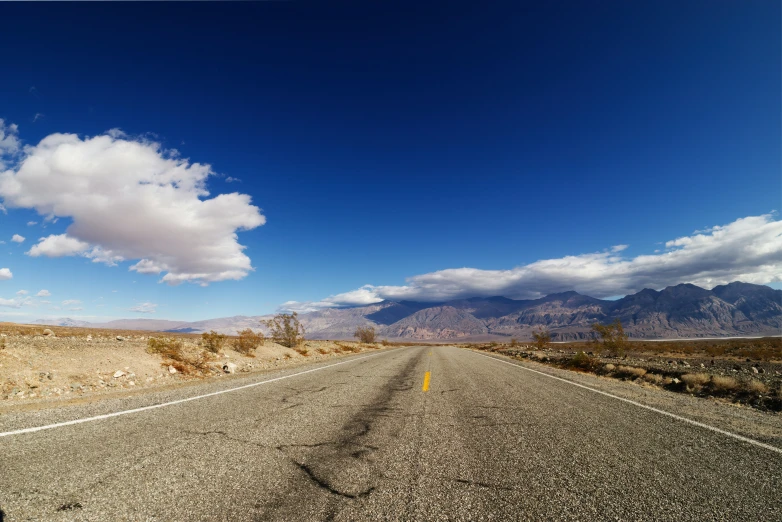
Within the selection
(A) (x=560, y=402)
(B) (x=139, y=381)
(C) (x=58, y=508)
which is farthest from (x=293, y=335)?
(C) (x=58, y=508)

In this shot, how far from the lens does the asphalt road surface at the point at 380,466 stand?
8.83 ft

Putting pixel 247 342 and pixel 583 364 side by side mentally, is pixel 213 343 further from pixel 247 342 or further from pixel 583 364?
pixel 583 364

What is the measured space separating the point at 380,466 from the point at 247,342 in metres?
19.2

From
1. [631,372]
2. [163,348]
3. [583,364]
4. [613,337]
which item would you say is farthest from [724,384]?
[613,337]

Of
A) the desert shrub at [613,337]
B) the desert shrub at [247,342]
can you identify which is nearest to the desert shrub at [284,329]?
the desert shrub at [247,342]

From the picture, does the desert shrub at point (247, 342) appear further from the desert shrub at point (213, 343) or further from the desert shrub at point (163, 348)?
the desert shrub at point (163, 348)

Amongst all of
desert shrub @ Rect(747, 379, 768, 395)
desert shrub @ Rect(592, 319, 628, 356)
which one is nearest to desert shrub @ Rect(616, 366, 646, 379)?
desert shrub @ Rect(747, 379, 768, 395)

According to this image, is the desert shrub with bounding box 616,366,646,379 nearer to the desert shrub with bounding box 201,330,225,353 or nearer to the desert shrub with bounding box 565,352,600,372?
the desert shrub with bounding box 565,352,600,372

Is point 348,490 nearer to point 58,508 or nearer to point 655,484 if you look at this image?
point 58,508

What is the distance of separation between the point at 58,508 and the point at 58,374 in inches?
380

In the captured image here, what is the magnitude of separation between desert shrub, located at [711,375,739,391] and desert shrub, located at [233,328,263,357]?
2000cm

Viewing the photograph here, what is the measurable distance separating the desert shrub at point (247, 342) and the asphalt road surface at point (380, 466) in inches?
551

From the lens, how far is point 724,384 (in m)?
9.44

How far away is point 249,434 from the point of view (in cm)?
463
